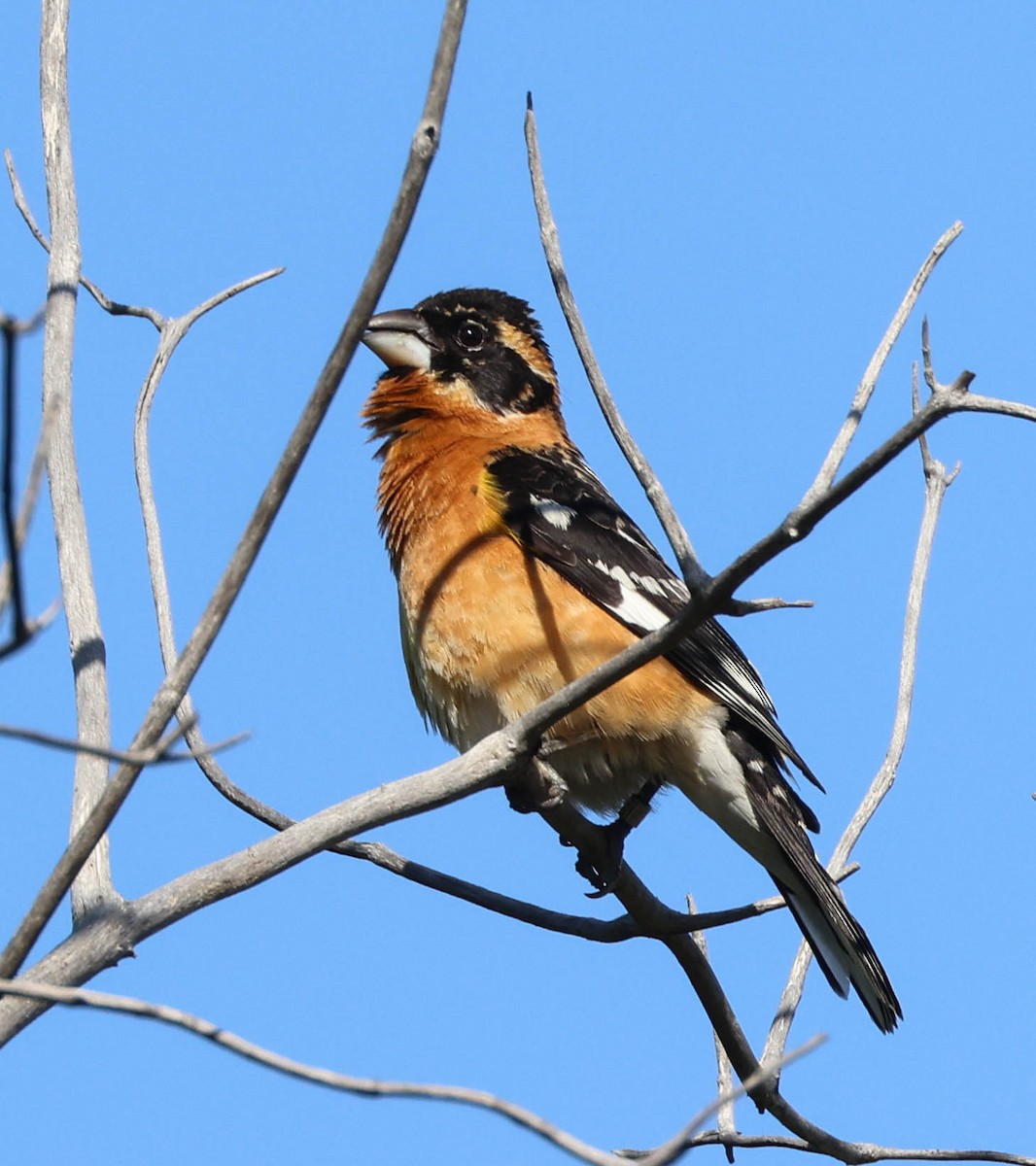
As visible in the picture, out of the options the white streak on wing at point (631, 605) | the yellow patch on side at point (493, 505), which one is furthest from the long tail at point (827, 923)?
the yellow patch on side at point (493, 505)

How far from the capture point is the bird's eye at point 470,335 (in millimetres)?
8234

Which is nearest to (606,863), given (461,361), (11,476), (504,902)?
(504,902)

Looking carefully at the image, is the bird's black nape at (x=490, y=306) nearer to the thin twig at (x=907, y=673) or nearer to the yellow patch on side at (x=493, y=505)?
the yellow patch on side at (x=493, y=505)

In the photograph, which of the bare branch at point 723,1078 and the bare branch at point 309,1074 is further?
the bare branch at point 723,1078

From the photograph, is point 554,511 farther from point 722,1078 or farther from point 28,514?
point 28,514

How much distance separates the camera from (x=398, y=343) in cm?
809

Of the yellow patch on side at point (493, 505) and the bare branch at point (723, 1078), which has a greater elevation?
the yellow patch on side at point (493, 505)

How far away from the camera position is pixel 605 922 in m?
5.72

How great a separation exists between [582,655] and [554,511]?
788 millimetres

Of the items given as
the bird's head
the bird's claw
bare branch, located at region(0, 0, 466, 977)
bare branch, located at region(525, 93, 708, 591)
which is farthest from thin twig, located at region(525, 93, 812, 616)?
the bird's head

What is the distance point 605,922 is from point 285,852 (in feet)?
6.80

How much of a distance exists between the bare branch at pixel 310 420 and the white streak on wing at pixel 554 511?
3.42 metres

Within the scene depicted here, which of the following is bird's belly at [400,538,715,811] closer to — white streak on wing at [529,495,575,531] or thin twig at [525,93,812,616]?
white streak on wing at [529,495,575,531]

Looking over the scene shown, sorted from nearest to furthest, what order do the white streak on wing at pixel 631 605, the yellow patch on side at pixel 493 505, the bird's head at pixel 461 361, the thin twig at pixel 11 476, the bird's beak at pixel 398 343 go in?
the thin twig at pixel 11 476 < the white streak on wing at pixel 631 605 < the yellow patch on side at pixel 493 505 < the bird's head at pixel 461 361 < the bird's beak at pixel 398 343
